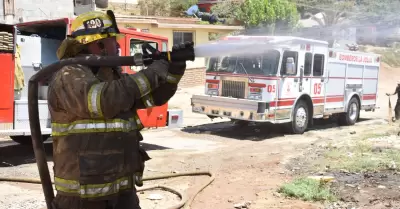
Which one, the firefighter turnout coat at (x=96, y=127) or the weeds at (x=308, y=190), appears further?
the weeds at (x=308, y=190)

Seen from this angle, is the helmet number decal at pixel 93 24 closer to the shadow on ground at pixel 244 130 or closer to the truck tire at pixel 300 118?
the shadow on ground at pixel 244 130

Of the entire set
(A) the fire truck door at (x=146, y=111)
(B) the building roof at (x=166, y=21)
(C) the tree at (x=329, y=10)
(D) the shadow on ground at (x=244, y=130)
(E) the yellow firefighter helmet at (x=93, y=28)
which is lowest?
(D) the shadow on ground at (x=244, y=130)

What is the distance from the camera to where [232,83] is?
11297 millimetres

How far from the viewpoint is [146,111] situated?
28.8 ft

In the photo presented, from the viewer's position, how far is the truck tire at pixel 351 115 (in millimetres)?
13875

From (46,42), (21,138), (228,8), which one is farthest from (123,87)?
(228,8)

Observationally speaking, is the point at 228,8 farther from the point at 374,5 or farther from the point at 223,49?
the point at 223,49

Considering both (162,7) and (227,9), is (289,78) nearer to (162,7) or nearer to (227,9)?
(162,7)

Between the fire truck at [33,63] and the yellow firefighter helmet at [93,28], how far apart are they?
500 cm

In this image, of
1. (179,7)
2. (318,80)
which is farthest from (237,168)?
(179,7)

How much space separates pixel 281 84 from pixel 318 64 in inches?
73.6

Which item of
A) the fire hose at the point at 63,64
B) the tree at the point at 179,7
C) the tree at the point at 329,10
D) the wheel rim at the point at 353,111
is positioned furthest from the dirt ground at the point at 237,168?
the tree at the point at 179,7

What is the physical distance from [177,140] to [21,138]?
11.0 feet

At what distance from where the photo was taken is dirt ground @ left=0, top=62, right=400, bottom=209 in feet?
18.1
